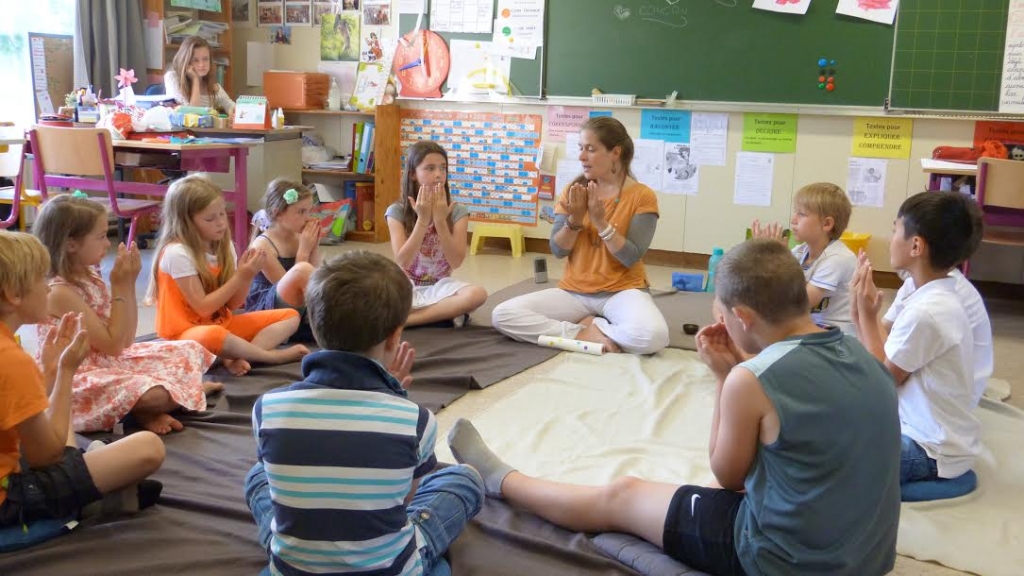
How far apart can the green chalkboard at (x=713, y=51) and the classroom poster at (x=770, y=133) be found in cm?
10

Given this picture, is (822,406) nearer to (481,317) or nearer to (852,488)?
(852,488)

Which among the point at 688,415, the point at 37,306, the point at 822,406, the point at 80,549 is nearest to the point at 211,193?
the point at 37,306

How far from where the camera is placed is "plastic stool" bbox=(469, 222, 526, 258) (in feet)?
19.5

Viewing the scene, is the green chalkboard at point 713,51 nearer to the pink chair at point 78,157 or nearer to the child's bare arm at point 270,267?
the pink chair at point 78,157

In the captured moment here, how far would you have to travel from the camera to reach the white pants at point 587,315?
342 centimetres

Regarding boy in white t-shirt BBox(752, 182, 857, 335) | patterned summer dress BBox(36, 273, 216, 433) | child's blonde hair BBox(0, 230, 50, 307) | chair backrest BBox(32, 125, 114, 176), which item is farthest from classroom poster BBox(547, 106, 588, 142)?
child's blonde hair BBox(0, 230, 50, 307)

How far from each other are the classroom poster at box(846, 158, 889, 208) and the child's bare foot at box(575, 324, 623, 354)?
2292 mm

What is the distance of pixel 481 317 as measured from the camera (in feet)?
13.2

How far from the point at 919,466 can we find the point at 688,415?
744 millimetres

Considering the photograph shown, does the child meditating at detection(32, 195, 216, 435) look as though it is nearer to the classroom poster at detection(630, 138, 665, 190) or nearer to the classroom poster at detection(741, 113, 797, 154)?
the classroom poster at detection(630, 138, 665, 190)

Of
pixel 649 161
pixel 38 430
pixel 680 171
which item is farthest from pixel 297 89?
pixel 38 430

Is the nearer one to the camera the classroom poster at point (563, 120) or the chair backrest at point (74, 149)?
the chair backrest at point (74, 149)

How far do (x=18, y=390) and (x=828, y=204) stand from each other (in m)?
2.45

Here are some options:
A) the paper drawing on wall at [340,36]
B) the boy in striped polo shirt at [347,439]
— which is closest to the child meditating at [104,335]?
the boy in striped polo shirt at [347,439]
